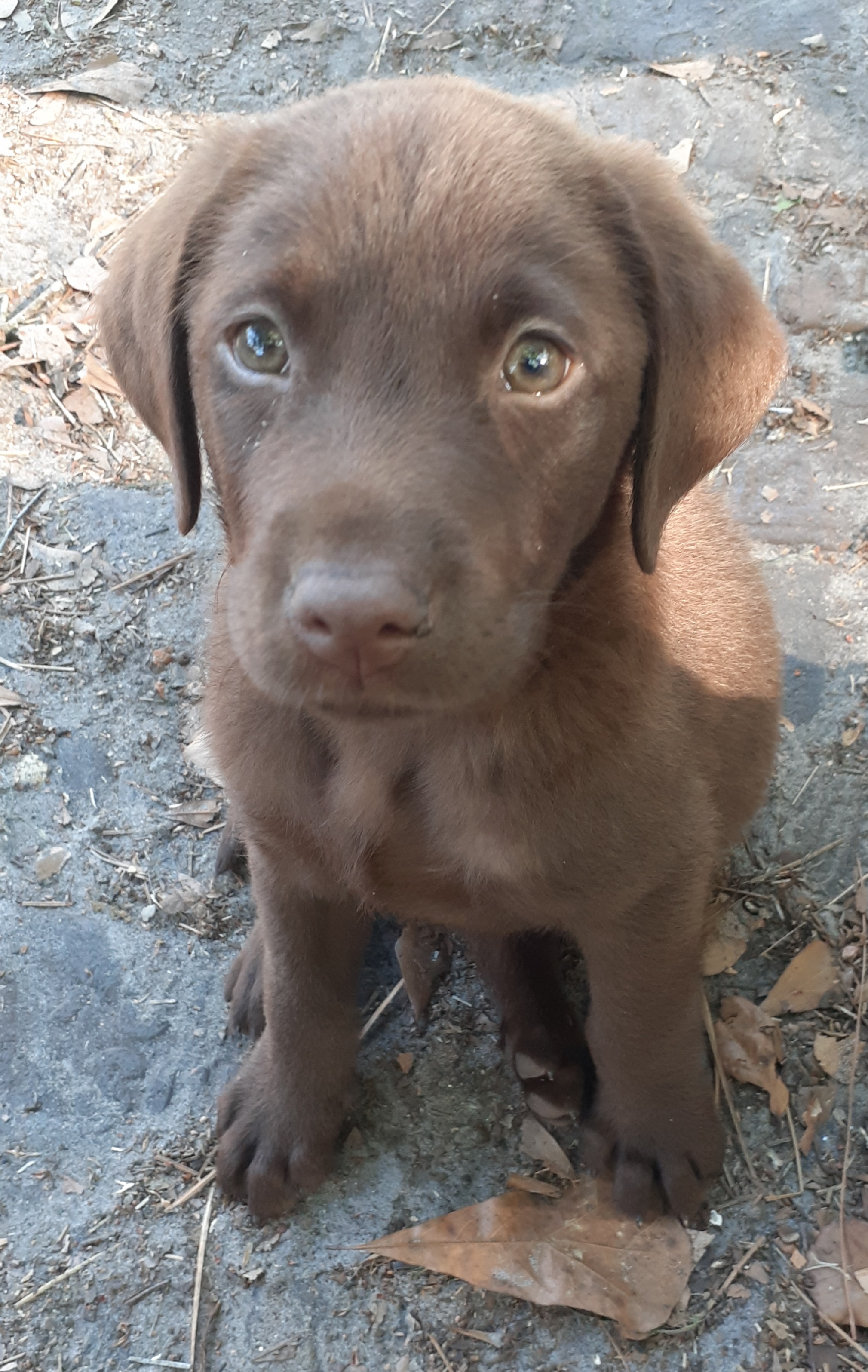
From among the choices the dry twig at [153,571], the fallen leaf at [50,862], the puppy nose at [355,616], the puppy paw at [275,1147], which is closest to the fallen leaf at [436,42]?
the dry twig at [153,571]

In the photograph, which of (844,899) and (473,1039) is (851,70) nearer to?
(844,899)

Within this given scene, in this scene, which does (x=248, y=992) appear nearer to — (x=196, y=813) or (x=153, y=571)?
(x=196, y=813)

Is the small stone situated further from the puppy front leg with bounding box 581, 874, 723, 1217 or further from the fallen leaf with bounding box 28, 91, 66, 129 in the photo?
the fallen leaf with bounding box 28, 91, 66, 129

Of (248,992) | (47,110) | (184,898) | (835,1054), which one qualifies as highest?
(47,110)

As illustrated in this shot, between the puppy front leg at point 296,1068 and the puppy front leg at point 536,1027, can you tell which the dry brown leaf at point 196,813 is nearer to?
the puppy front leg at point 296,1068

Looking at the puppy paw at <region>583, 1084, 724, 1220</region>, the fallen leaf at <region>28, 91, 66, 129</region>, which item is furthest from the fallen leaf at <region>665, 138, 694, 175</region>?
the puppy paw at <region>583, 1084, 724, 1220</region>

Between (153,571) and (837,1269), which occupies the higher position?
(837,1269)

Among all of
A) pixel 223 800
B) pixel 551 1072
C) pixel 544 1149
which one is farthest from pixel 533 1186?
pixel 223 800
